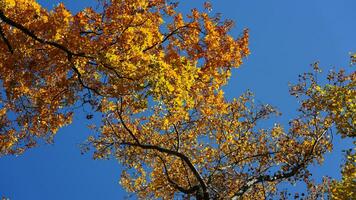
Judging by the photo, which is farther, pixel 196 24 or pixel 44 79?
pixel 196 24

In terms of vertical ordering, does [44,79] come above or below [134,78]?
above

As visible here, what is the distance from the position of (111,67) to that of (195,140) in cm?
1168

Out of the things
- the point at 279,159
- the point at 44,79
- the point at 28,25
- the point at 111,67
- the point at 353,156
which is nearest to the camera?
the point at 111,67

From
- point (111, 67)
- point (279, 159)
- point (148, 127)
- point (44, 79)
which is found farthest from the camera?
point (148, 127)

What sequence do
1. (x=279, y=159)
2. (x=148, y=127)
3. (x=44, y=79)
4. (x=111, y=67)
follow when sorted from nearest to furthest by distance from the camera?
(x=111, y=67) < (x=44, y=79) < (x=279, y=159) < (x=148, y=127)

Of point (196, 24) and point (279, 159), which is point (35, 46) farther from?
point (279, 159)

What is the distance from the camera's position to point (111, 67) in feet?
51.4

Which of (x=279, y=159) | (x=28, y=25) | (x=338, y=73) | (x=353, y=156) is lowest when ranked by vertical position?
(x=353, y=156)

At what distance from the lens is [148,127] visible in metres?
26.1

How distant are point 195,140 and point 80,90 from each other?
32.8 ft

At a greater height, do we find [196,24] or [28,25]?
[196,24]

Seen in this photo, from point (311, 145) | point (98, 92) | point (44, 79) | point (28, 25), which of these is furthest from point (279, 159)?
point (28, 25)

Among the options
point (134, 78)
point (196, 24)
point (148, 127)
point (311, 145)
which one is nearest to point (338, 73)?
point (311, 145)

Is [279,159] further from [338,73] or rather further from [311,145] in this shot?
[338,73]
